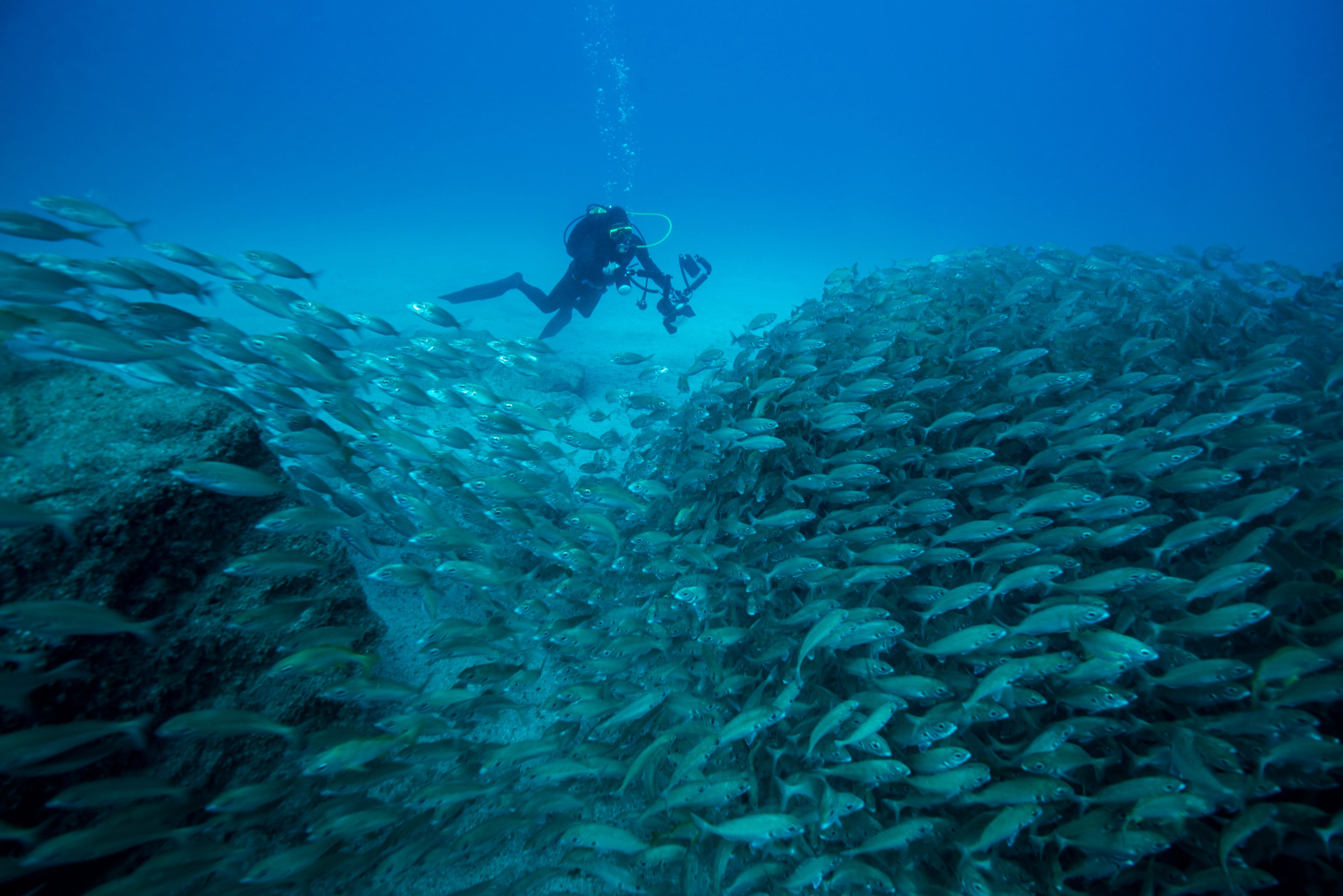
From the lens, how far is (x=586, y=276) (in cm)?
1028

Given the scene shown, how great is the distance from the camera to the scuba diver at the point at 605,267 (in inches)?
376

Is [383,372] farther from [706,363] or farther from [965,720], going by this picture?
[965,720]

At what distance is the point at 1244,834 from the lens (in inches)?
86.9

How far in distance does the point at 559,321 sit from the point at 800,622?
952cm

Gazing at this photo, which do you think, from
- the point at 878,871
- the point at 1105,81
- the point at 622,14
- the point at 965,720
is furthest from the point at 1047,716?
the point at 622,14

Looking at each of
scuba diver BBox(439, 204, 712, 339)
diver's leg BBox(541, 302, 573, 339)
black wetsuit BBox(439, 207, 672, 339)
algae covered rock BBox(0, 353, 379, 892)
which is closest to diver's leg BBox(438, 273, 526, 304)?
black wetsuit BBox(439, 207, 672, 339)

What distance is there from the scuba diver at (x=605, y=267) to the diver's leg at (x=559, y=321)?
0.02 meters

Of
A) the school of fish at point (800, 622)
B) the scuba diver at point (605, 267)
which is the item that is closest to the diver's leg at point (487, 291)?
the scuba diver at point (605, 267)

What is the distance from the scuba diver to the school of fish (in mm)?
5274

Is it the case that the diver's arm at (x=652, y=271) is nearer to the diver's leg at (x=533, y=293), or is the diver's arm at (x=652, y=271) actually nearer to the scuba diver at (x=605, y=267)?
the scuba diver at (x=605, y=267)

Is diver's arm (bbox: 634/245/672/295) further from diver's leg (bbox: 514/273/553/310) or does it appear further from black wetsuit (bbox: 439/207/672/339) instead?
diver's leg (bbox: 514/273/553/310)

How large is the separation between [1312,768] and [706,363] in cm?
454

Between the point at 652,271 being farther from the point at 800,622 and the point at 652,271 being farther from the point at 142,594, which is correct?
the point at 142,594

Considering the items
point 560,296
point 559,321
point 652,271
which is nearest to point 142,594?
point 652,271
